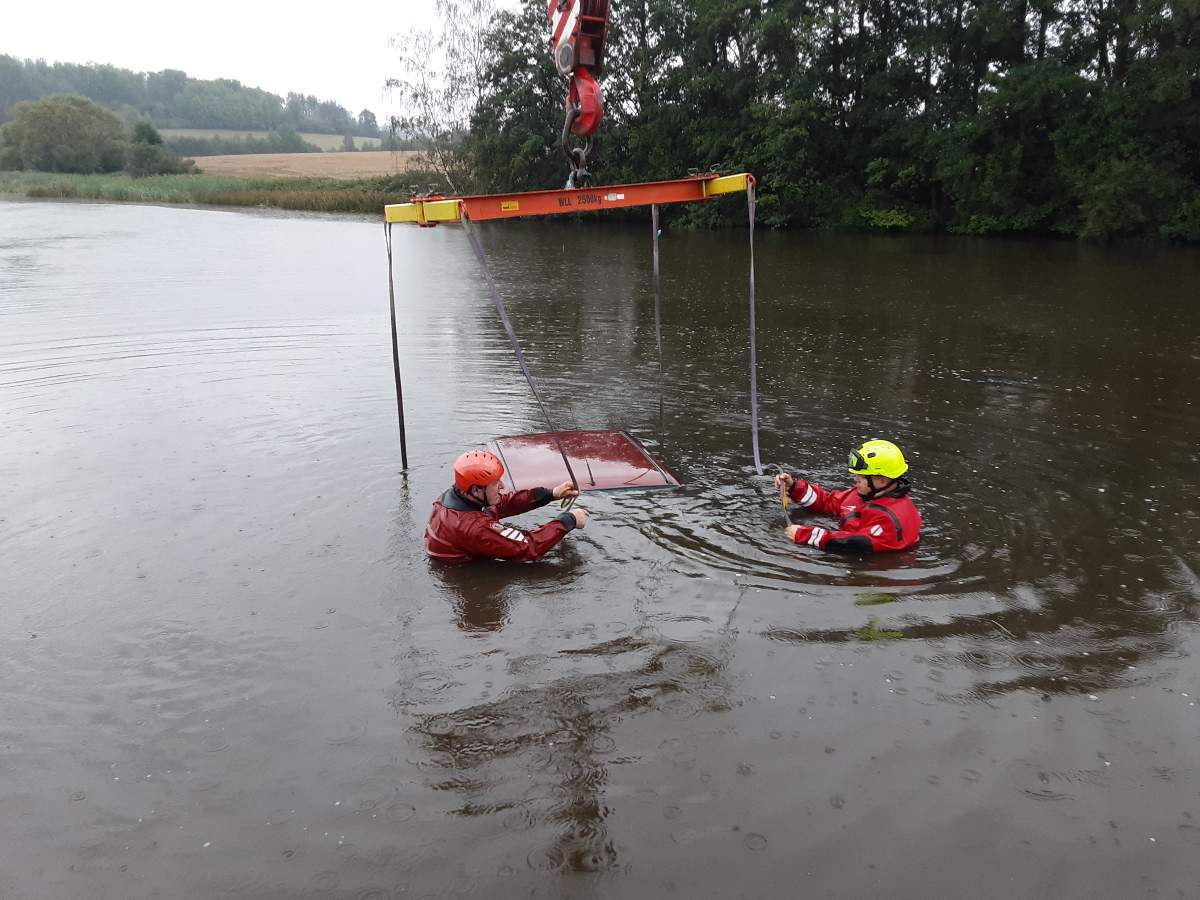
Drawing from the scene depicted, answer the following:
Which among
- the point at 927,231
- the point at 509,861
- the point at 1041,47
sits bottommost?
the point at 509,861

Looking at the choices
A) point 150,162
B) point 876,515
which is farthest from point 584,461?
point 150,162

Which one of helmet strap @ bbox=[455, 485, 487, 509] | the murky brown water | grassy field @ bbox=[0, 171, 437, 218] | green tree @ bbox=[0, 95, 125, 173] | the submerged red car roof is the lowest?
the murky brown water

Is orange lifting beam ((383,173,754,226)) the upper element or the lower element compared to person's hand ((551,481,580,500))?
upper

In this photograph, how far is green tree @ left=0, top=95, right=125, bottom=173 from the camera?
77.2 m

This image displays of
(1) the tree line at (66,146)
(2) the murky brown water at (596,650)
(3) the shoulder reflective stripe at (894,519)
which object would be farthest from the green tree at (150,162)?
(3) the shoulder reflective stripe at (894,519)

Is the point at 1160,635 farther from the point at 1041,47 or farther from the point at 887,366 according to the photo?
the point at 1041,47

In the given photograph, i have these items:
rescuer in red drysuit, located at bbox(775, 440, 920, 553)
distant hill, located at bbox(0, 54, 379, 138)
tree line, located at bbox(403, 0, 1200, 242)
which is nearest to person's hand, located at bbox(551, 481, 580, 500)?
rescuer in red drysuit, located at bbox(775, 440, 920, 553)

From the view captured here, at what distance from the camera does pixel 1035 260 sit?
24234 mm

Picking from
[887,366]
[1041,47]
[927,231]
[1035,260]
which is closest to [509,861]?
[887,366]

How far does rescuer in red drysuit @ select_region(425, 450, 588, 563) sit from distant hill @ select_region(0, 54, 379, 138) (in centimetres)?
15965

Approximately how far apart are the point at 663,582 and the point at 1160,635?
9.29 feet

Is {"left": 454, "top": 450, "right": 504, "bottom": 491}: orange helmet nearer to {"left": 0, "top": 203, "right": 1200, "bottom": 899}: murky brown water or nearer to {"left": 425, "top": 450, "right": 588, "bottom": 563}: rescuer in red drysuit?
{"left": 425, "top": 450, "right": 588, "bottom": 563}: rescuer in red drysuit

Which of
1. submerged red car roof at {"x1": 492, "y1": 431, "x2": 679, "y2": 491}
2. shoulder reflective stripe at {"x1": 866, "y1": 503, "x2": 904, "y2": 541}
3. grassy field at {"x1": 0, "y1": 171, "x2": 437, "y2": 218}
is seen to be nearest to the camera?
shoulder reflective stripe at {"x1": 866, "y1": 503, "x2": 904, "y2": 541}

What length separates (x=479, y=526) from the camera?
592 cm
